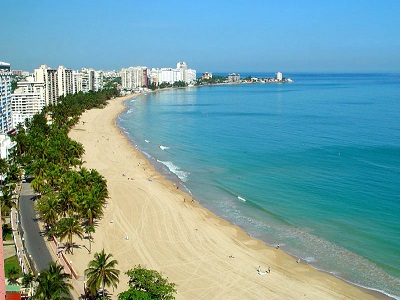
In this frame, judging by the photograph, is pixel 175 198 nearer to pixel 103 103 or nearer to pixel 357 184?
pixel 357 184

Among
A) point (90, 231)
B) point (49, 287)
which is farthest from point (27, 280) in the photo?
point (90, 231)

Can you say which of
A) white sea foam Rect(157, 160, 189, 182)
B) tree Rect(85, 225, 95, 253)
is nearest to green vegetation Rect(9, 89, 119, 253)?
tree Rect(85, 225, 95, 253)

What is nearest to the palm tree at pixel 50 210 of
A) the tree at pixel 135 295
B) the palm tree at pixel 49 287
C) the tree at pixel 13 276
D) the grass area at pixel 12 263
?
the grass area at pixel 12 263

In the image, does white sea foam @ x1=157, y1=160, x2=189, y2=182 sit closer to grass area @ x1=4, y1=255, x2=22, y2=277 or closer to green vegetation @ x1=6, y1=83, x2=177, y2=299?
green vegetation @ x1=6, y1=83, x2=177, y2=299

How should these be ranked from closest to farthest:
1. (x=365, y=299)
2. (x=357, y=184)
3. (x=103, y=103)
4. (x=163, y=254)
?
(x=365, y=299) < (x=163, y=254) < (x=357, y=184) < (x=103, y=103)

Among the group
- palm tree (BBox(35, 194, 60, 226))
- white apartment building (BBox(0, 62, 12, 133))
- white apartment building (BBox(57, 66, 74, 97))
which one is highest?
white apartment building (BBox(57, 66, 74, 97))

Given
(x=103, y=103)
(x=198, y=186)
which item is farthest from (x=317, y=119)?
(x=103, y=103)

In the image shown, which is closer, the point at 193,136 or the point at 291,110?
the point at 193,136
